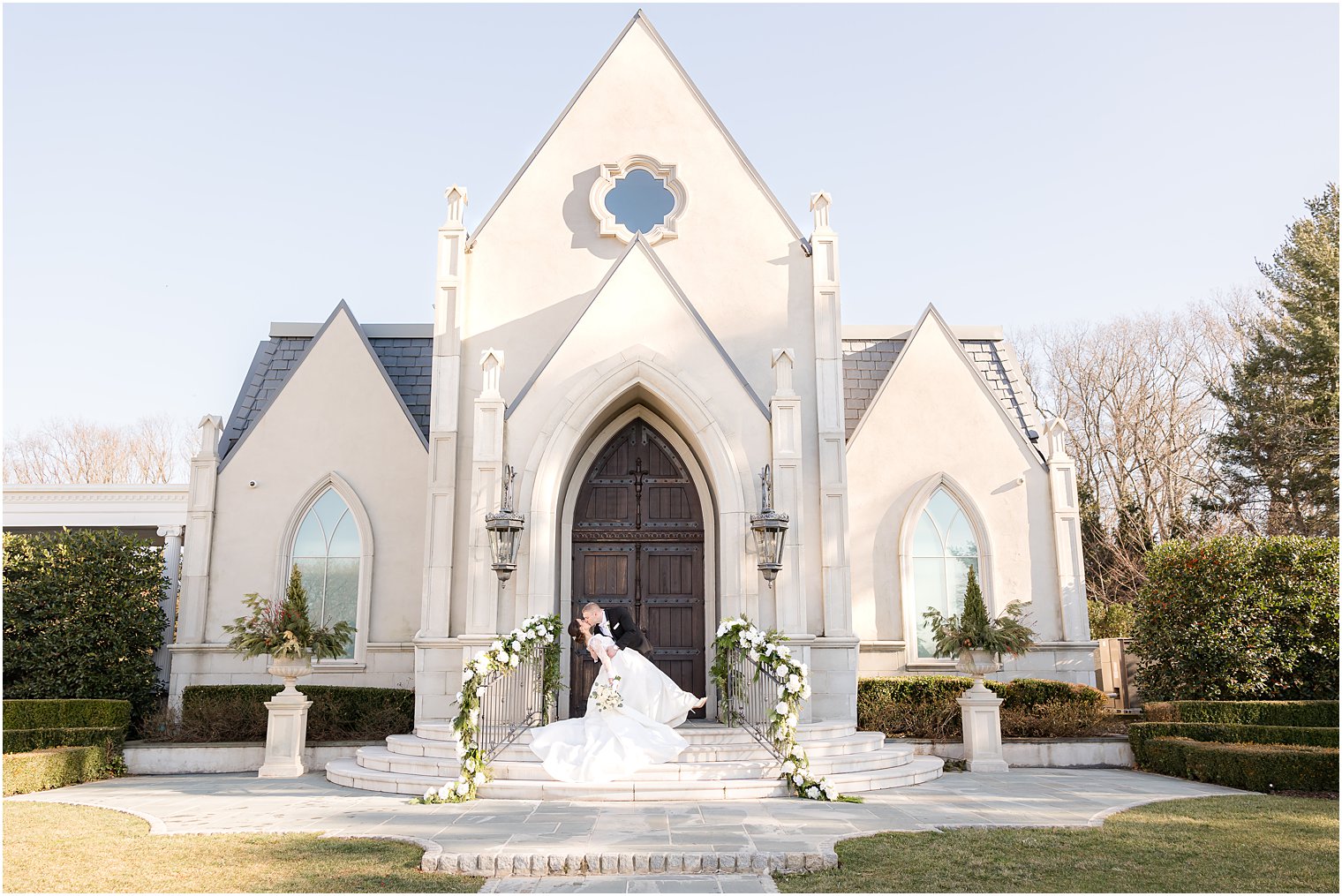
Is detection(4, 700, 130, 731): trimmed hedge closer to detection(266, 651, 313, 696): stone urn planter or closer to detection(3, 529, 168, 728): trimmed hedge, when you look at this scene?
detection(3, 529, 168, 728): trimmed hedge

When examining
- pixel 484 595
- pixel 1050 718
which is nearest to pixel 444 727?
pixel 484 595

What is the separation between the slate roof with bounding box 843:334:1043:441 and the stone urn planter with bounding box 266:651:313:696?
33.4 feet

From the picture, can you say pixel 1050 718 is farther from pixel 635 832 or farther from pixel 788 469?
pixel 635 832

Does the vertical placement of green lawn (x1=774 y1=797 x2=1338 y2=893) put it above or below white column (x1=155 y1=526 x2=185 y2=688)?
below

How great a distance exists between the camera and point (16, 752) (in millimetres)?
12281

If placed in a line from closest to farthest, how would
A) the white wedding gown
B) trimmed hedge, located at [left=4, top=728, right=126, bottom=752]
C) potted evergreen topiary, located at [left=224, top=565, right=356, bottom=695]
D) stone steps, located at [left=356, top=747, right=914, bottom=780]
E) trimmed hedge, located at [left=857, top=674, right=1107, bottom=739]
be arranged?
the white wedding gown, stone steps, located at [left=356, top=747, right=914, bottom=780], trimmed hedge, located at [left=4, top=728, right=126, bottom=752], potted evergreen topiary, located at [left=224, top=565, right=356, bottom=695], trimmed hedge, located at [left=857, top=674, right=1107, bottom=739]

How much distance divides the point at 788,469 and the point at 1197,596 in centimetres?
702

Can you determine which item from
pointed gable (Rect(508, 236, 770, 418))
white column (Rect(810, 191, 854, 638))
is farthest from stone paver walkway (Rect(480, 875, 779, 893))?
pointed gable (Rect(508, 236, 770, 418))

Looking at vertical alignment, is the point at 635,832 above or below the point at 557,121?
below

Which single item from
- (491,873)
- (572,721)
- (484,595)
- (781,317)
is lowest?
(491,873)

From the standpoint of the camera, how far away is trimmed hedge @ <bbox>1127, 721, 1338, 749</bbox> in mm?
12555

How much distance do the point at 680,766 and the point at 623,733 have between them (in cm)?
79

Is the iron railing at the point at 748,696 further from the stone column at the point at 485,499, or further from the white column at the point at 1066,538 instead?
the white column at the point at 1066,538

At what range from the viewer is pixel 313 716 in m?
14.5
